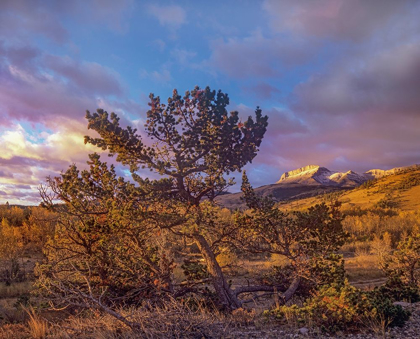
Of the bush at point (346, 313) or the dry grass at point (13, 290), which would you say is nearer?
the bush at point (346, 313)

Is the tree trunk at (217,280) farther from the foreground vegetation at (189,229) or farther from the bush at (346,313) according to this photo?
the bush at (346,313)

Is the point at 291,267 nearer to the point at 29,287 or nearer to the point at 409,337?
the point at 409,337

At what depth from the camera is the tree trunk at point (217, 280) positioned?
28.1 ft

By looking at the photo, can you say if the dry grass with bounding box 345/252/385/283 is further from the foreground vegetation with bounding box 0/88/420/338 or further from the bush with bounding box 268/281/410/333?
the bush with bounding box 268/281/410/333

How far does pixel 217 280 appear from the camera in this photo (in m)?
8.73

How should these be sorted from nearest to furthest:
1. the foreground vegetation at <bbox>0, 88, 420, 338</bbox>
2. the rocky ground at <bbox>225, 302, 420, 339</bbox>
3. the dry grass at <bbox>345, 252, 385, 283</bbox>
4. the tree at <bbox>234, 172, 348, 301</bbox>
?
the rocky ground at <bbox>225, 302, 420, 339</bbox>
the foreground vegetation at <bbox>0, 88, 420, 338</bbox>
the tree at <bbox>234, 172, 348, 301</bbox>
the dry grass at <bbox>345, 252, 385, 283</bbox>

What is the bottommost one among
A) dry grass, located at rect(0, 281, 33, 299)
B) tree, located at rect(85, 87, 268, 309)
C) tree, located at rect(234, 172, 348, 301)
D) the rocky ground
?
dry grass, located at rect(0, 281, 33, 299)

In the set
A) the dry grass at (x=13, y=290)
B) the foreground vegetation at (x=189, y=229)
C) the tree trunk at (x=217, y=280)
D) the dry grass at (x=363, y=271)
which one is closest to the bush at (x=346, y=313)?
the foreground vegetation at (x=189, y=229)

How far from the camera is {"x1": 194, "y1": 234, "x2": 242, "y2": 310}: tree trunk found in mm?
8578

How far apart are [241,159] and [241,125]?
Answer: 1127mm

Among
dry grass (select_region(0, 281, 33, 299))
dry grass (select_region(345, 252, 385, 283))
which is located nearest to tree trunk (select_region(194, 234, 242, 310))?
dry grass (select_region(345, 252, 385, 283))

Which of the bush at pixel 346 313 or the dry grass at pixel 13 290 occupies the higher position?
the bush at pixel 346 313

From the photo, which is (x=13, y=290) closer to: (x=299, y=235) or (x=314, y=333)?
(x=299, y=235)

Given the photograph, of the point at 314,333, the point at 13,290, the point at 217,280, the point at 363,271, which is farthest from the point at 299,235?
the point at 13,290
